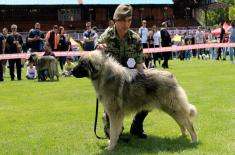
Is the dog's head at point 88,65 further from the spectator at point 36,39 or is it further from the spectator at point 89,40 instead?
the spectator at point 89,40

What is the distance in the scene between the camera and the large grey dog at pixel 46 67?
15734 mm

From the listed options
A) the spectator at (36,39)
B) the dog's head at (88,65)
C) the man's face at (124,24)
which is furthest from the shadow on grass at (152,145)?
the spectator at (36,39)

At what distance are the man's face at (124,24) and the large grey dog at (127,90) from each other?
54cm

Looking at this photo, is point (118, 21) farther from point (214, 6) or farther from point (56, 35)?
point (214, 6)

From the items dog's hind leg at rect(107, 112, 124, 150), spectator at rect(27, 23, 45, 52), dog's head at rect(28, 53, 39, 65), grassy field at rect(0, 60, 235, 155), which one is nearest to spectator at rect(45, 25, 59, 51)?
spectator at rect(27, 23, 45, 52)

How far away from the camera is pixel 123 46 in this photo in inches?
256

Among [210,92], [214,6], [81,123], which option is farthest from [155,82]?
[214,6]

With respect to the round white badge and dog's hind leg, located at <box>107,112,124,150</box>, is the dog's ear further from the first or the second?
the round white badge

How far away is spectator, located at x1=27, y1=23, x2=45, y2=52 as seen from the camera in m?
17.5

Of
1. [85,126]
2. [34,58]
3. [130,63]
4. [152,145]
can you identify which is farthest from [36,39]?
[152,145]

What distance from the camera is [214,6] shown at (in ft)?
178

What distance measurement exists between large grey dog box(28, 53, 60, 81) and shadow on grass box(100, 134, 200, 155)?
367 inches

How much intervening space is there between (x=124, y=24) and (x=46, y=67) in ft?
32.5

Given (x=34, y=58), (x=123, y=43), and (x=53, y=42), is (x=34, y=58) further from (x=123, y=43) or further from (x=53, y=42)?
(x=123, y=43)
